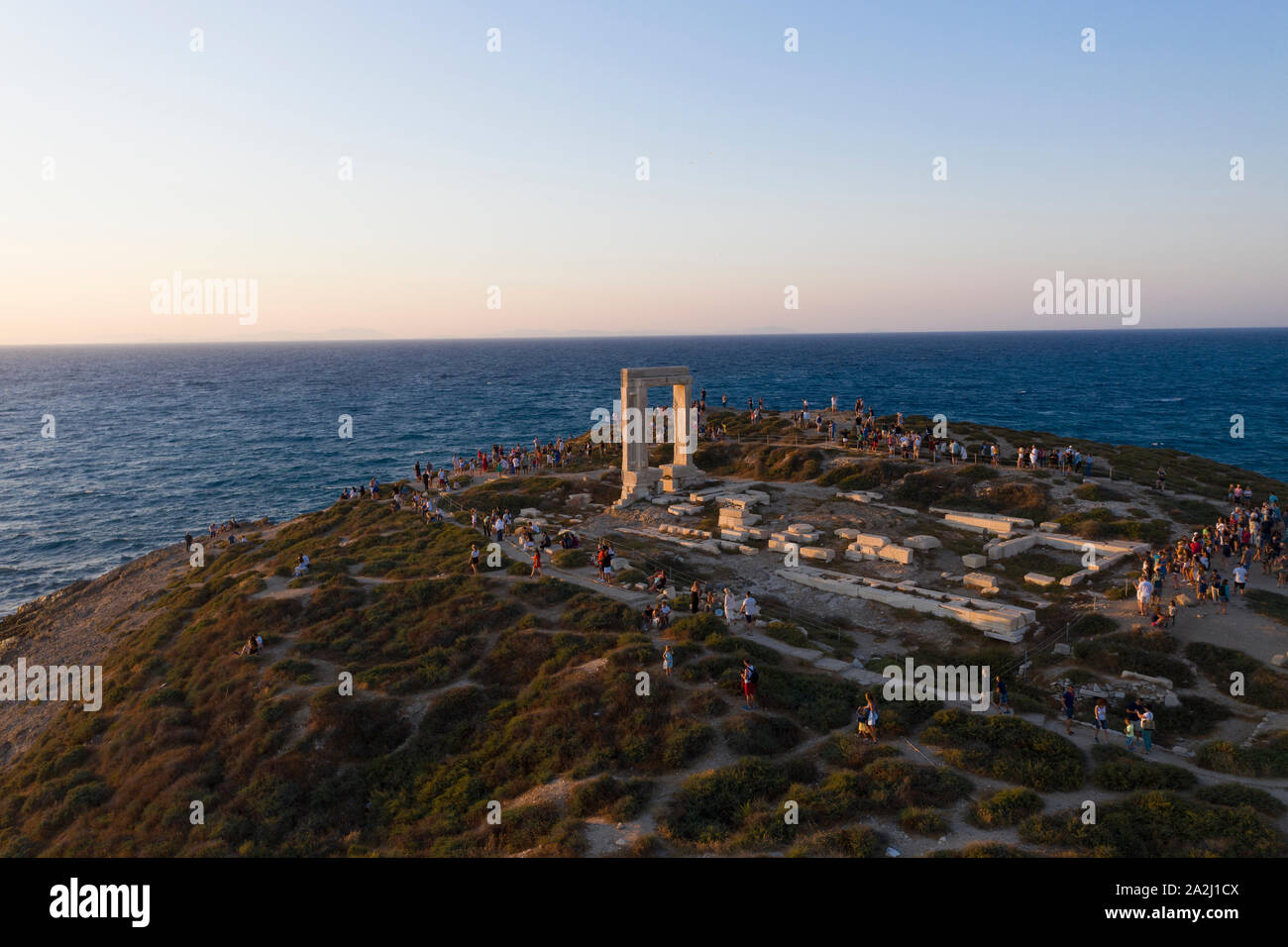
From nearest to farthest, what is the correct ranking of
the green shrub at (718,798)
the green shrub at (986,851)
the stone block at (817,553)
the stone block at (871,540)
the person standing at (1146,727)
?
1. the green shrub at (986,851)
2. the green shrub at (718,798)
3. the person standing at (1146,727)
4. the stone block at (817,553)
5. the stone block at (871,540)

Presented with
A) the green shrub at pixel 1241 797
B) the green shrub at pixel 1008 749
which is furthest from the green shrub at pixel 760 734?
the green shrub at pixel 1241 797

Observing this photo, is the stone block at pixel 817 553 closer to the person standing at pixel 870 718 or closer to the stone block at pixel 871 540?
the stone block at pixel 871 540

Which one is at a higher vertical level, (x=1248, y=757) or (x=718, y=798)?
(x=1248, y=757)

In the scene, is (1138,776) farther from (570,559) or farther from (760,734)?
(570,559)

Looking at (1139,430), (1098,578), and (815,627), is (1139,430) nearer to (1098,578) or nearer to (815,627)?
(1098,578)

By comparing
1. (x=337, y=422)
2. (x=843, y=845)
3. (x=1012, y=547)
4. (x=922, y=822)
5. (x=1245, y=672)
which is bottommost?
(x=843, y=845)

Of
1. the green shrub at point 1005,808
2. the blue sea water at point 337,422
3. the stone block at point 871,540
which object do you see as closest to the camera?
the green shrub at point 1005,808

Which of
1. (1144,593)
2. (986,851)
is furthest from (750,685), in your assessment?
(1144,593)

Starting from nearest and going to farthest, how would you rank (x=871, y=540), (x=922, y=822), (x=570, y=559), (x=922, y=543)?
(x=922, y=822) → (x=570, y=559) → (x=922, y=543) → (x=871, y=540)
